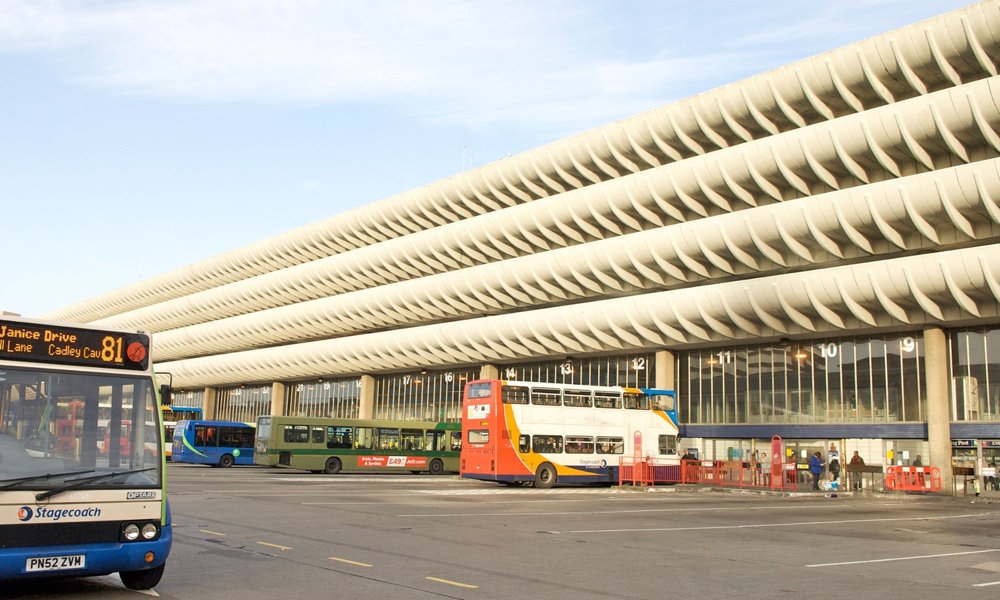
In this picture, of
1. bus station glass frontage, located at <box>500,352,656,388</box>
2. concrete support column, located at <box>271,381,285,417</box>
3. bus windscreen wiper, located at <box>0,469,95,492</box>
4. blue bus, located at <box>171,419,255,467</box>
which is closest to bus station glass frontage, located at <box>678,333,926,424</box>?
bus station glass frontage, located at <box>500,352,656,388</box>

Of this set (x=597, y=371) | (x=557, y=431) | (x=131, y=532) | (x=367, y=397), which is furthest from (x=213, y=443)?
(x=131, y=532)

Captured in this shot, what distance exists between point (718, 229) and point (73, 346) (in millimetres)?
35805

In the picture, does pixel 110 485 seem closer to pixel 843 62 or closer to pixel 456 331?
pixel 843 62

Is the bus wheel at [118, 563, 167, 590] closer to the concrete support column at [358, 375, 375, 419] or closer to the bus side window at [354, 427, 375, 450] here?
the bus side window at [354, 427, 375, 450]

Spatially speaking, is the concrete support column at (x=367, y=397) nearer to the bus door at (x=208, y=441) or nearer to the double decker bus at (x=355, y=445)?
the bus door at (x=208, y=441)

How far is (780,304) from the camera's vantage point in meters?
40.6

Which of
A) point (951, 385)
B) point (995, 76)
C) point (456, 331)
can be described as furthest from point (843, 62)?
point (456, 331)

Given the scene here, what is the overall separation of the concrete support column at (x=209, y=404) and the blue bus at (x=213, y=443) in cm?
3838

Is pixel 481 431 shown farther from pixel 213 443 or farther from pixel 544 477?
pixel 213 443

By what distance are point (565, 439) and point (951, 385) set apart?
17.5 meters

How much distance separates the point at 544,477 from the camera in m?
35.0

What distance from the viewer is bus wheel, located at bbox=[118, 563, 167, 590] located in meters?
9.65

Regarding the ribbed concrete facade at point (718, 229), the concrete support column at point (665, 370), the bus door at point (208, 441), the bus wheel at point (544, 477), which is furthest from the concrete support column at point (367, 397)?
the bus wheel at point (544, 477)

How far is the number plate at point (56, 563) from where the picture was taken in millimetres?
8523
